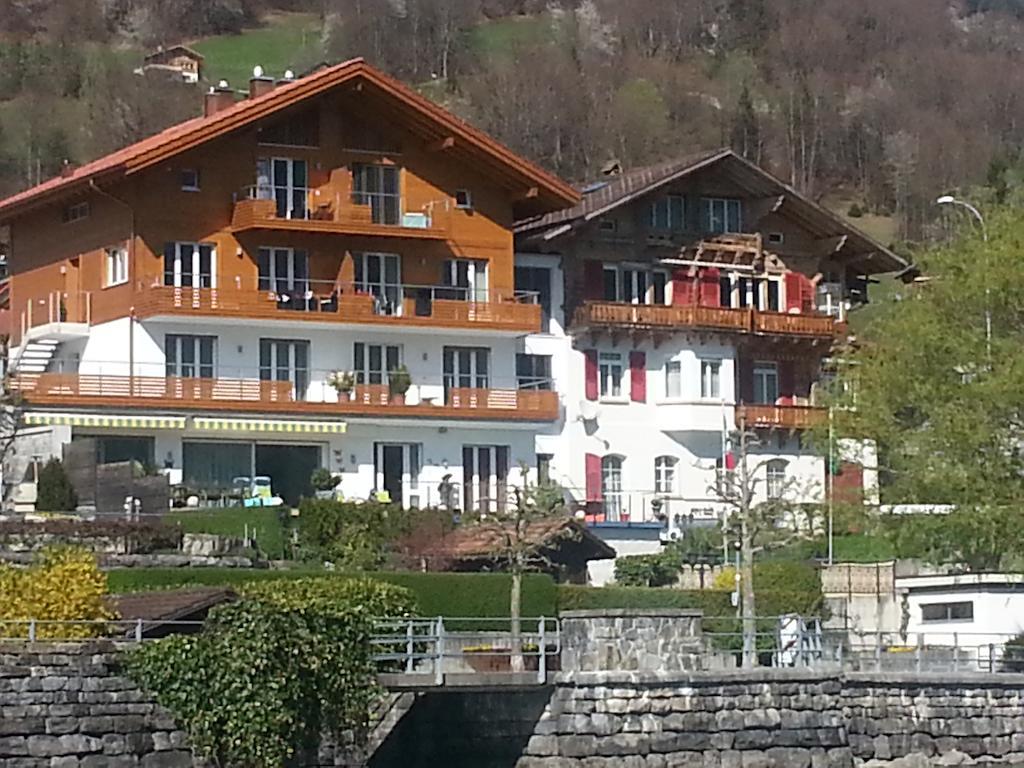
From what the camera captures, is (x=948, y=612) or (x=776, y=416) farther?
(x=776, y=416)

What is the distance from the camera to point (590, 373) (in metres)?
72.0

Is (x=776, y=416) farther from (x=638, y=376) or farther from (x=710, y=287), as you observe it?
(x=710, y=287)

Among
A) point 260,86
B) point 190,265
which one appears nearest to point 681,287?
point 260,86

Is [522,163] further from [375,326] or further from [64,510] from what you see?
[64,510]

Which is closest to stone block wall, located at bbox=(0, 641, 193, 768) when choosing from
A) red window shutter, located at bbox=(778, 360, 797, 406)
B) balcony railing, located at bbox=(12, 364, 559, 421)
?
balcony railing, located at bbox=(12, 364, 559, 421)

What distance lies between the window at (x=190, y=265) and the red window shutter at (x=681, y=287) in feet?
45.0

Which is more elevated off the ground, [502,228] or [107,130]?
[107,130]

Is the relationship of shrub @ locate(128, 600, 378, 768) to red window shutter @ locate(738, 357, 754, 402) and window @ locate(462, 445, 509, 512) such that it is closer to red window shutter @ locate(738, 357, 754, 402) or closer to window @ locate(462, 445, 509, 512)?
window @ locate(462, 445, 509, 512)

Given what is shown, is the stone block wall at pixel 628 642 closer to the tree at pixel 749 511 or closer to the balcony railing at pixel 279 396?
the tree at pixel 749 511

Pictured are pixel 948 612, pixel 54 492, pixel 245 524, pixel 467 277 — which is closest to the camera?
pixel 948 612

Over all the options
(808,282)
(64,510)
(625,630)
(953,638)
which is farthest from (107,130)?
(625,630)

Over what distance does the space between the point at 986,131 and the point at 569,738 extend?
478 ft

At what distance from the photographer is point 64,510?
5947 centimetres

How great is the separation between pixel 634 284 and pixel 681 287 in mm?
1394
